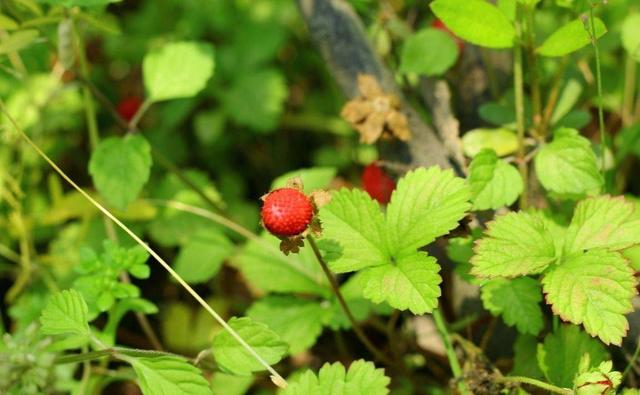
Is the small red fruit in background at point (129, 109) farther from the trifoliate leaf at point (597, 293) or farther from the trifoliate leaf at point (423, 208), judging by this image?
the trifoliate leaf at point (597, 293)

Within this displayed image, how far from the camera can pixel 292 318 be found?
156 centimetres

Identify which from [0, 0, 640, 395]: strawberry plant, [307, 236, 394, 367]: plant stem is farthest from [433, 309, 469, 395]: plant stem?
[307, 236, 394, 367]: plant stem

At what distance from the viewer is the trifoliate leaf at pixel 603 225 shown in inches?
46.6

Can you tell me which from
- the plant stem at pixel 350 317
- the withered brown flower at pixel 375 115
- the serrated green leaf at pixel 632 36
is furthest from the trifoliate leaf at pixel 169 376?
the serrated green leaf at pixel 632 36

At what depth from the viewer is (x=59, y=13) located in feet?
5.15

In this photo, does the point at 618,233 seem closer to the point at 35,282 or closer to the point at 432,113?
the point at 432,113

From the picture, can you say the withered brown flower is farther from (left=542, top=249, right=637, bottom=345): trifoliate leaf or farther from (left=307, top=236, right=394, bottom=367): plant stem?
(left=542, top=249, right=637, bottom=345): trifoliate leaf

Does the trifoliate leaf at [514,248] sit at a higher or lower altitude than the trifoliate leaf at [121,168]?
lower

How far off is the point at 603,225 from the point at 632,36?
0.58m

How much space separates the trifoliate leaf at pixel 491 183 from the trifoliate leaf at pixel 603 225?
14 cm

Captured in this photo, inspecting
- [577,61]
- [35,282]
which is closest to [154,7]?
[35,282]

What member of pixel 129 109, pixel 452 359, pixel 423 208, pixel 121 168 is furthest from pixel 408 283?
pixel 129 109

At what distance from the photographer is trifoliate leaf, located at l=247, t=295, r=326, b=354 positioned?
1.50 m

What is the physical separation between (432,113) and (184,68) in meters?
0.61
